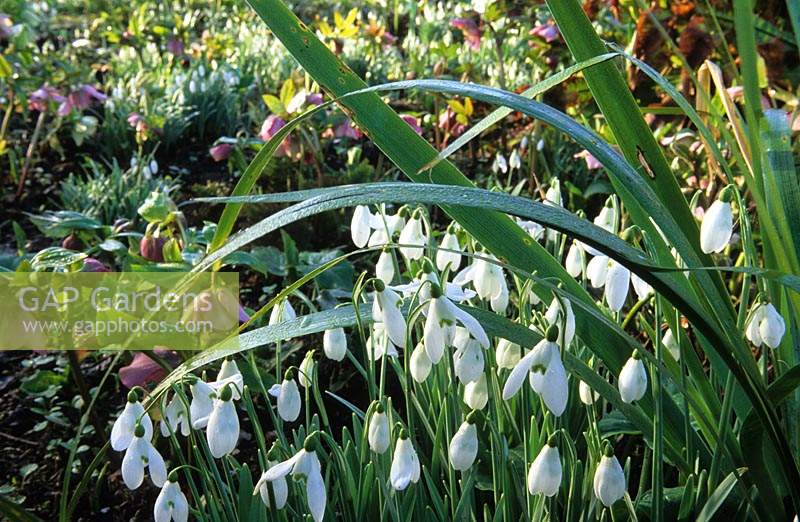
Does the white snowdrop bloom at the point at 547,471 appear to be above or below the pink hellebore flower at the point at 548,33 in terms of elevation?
below

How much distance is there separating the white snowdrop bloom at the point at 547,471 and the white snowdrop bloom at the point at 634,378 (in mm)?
143

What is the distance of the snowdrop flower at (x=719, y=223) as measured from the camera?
1.04 metres

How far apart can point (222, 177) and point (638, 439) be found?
2129 mm

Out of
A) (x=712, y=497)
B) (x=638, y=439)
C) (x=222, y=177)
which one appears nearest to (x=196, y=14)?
Result: (x=222, y=177)

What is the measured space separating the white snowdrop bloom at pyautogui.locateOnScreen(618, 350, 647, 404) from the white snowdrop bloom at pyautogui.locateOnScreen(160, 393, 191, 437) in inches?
20.8

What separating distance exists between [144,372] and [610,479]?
89 centimetres

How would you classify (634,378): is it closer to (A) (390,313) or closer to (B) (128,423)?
(A) (390,313)

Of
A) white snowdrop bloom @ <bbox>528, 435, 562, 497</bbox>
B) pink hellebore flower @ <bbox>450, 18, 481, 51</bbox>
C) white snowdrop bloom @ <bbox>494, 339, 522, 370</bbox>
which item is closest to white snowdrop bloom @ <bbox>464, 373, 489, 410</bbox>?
white snowdrop bloom @ <bbox>494, 339, 522, 370</bbox>

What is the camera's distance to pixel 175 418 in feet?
3.71

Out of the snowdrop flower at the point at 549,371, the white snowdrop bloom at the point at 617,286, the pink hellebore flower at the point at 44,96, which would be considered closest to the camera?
the snowdrop flower at the point at 549,371

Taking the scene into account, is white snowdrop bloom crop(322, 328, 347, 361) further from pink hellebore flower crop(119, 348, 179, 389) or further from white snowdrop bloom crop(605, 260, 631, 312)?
pink hellebore flower crop(119, 348, 179, 389)

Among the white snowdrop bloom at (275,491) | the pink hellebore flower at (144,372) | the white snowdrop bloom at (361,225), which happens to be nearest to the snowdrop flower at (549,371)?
the white snowdrop bloom at (275,491)

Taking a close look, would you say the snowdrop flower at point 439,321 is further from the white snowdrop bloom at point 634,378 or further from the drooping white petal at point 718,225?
the drooping white petal at point 718,225

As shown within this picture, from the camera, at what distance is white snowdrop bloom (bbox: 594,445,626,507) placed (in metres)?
0.92
